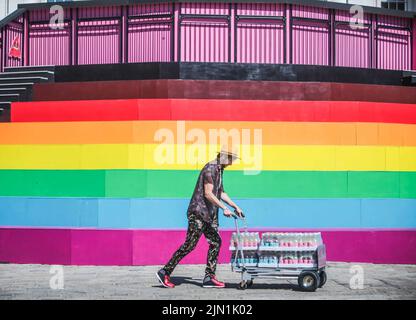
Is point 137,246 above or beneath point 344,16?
beneath

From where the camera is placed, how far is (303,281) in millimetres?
11633

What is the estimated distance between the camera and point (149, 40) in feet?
61.4

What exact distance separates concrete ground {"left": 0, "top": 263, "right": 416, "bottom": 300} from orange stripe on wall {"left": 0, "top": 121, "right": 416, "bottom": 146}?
2.12 meters

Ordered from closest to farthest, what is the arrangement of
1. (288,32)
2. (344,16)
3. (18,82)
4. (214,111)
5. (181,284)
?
(181,284)
(214,111)
(18,82)
(288,32)
(344,16)

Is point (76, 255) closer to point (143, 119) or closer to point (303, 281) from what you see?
point (143, 119)

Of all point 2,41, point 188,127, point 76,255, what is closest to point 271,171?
point 188,127

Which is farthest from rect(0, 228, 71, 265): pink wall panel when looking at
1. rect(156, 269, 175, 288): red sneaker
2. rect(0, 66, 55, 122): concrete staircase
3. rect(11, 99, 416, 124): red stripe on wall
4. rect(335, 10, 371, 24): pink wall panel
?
rect(335, 10, 371, 24): pink wall panel

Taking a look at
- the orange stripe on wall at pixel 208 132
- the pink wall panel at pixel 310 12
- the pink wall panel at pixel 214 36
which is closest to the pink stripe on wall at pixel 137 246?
the orange stripe on wall at pixel 208 132

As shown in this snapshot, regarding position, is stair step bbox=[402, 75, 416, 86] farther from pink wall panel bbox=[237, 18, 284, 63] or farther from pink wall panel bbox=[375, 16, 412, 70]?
pink wall panel bbox=[237, 18, 284, 63]

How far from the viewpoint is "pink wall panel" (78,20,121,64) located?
19.1 metres

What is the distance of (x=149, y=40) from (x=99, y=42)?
1.20 meters

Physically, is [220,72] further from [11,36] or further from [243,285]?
[243,285]

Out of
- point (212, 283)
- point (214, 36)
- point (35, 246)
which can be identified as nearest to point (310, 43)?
point (214, 36)
